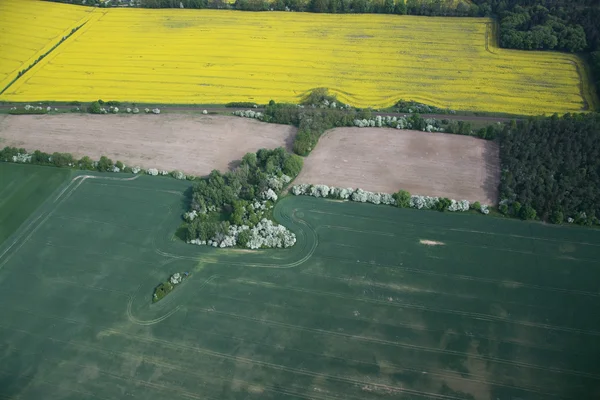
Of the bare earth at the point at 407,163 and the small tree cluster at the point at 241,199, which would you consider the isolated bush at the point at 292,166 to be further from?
the bare earth at the point at 407,163

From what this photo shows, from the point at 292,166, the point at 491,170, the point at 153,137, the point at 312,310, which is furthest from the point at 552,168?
the point at 153,137

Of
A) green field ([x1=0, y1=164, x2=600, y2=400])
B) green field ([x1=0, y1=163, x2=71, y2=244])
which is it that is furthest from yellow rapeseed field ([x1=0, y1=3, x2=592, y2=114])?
green field ([x1=0, y1=164, x2=600, y2=400])

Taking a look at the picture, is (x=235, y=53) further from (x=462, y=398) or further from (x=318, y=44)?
(x=462, y=398)

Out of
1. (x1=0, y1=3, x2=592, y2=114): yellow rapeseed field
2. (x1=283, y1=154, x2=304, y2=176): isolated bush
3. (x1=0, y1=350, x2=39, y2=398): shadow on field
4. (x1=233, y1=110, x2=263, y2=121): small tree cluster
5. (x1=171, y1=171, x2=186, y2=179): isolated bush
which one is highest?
(x1=0, y1=3, x2=592, y2=114): yellow rapeseed field

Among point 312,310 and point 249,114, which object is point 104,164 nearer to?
point 249,114

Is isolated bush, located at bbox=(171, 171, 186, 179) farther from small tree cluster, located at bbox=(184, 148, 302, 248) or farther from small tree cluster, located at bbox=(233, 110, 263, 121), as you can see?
small tree cluster, located at bbox=(233, 110, 263, 121)
